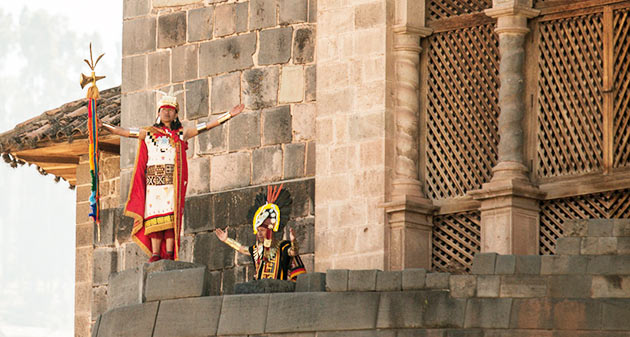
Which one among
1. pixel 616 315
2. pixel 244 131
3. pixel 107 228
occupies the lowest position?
pixel 616 315

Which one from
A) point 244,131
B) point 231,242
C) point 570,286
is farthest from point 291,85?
point 570,286

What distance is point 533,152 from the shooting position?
20125 millimetres

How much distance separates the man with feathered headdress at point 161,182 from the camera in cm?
1992

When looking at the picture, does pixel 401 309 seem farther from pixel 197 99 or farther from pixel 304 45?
pixel 197 99

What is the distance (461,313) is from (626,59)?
3643 millimetres

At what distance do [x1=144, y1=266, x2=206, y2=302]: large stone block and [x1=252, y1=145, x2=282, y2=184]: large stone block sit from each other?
269 centimetres

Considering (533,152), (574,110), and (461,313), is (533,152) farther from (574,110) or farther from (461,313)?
(461,313)

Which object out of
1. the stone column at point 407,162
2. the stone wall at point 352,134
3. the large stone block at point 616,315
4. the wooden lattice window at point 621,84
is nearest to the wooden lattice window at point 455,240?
the stone column at point 407,162

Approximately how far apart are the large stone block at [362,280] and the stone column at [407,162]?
2.41 m

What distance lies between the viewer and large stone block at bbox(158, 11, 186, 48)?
22.8 m

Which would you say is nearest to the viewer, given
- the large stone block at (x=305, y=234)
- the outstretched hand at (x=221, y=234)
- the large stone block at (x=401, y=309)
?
the large stone block at (x=401, y=309)

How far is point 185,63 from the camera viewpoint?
2269cm

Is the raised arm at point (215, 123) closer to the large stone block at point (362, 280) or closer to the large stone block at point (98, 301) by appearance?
the large stone block at point (362, 280)

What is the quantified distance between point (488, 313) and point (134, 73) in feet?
23.8
